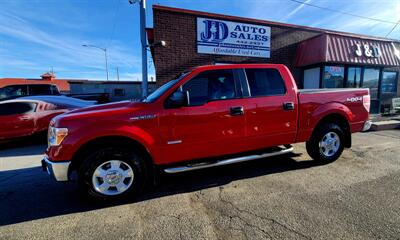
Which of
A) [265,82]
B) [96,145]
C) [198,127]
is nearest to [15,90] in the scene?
[96,145]

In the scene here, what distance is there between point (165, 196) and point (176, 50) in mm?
7152

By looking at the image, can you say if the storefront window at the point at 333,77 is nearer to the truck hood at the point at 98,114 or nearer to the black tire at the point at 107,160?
the truck hood at the point at 98,114

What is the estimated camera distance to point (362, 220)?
2623mm

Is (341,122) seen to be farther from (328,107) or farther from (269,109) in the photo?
(269,109)

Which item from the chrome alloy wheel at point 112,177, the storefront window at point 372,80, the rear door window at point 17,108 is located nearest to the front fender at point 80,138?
the chrome alloy wheel at point 112,177

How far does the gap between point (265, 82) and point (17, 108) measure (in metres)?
7.36

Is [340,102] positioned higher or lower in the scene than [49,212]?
higher

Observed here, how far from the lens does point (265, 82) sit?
4.16 metres

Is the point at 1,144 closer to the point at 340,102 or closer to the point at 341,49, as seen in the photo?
the point at 340,102

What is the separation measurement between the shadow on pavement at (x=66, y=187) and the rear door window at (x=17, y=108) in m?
2.77

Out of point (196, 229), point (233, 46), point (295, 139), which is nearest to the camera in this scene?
point (196, 229)

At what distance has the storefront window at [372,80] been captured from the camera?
1175cm

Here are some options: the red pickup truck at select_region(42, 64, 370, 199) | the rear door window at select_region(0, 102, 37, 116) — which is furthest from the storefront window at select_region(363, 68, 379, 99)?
the rear door window at select_region(0, 102, 37, 116)

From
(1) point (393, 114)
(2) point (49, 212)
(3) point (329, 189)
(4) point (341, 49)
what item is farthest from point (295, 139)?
(1) point (393, 114)
